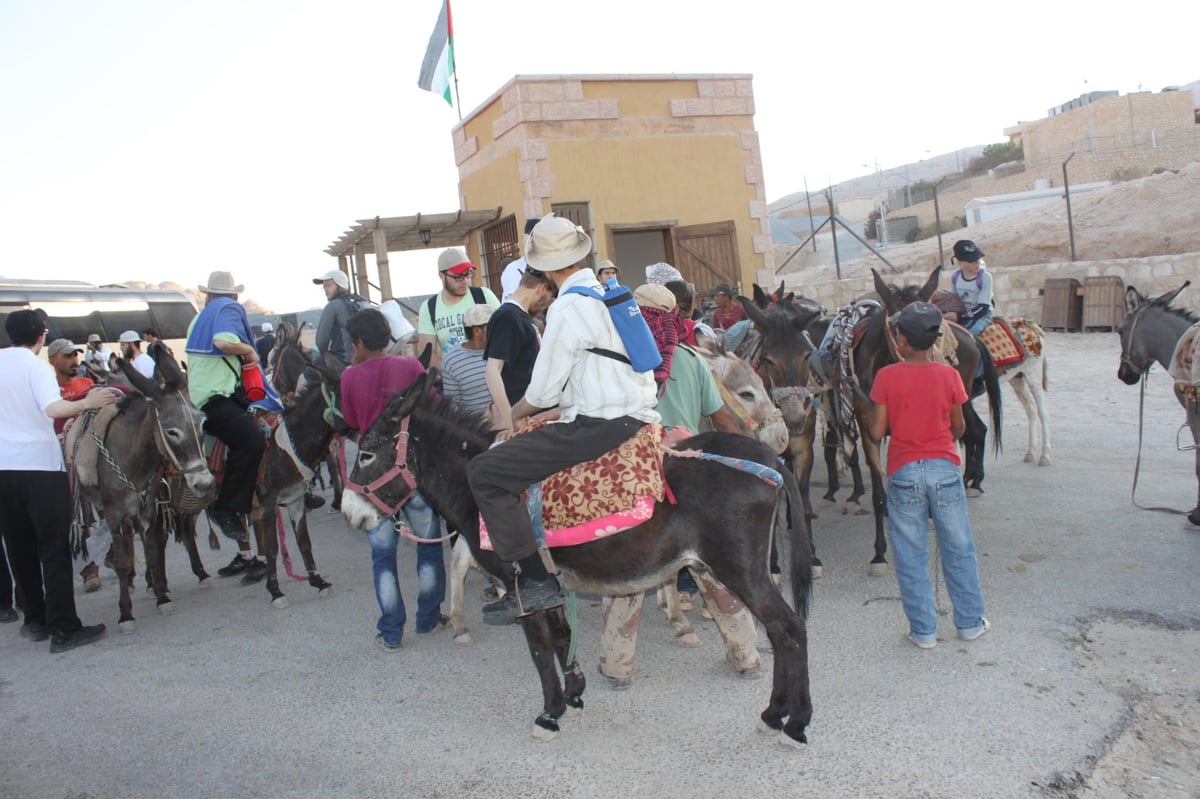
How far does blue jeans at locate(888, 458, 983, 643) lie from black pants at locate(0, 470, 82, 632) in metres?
5.78

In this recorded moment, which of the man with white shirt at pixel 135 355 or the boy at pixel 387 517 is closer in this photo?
the boy at pixel 387 517

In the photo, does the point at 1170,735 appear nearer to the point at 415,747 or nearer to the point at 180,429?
the point at 415,747

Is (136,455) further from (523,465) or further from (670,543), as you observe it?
(670,543)

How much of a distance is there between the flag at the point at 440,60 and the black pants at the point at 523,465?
15.9 metres

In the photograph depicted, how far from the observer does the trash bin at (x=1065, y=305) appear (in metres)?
17.1

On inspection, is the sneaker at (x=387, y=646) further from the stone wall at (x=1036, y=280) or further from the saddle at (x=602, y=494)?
the stone wall at (x=1036, y=280)

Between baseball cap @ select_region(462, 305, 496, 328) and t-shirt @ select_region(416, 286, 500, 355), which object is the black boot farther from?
t-shirt @ select_region(416, 286, 500, 355)

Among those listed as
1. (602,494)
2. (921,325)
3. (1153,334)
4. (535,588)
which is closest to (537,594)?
(535,588)

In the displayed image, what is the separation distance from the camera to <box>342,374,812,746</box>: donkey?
12.3ft

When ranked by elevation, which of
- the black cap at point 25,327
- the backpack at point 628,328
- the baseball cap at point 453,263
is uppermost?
the baseball cap at point 453,263

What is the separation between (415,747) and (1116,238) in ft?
69.6

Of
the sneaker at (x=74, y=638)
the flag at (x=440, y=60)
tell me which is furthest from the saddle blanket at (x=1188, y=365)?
the flag at (x=440, y=60)

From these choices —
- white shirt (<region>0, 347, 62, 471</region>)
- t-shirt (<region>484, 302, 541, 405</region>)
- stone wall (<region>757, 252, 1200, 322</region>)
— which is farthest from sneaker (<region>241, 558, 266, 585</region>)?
stone wall (<region>757, 252, 1200, 322</region>)

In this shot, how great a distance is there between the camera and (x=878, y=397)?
4680 millimetres
